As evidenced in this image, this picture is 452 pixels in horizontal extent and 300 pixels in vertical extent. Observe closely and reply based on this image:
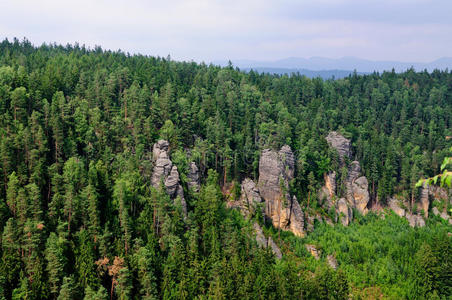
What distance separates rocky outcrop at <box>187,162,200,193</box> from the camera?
74.0 meters

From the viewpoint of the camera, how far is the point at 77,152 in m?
71.6

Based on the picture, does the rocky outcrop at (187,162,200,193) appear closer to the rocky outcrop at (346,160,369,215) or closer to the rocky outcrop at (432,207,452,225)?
the rocky outcrop at (346,160,369,215)

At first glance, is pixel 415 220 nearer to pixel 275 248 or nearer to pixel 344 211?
pixel 344 211

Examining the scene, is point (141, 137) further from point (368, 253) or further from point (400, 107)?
point (400, 107)

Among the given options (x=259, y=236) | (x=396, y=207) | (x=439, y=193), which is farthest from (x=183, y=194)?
(x=439, y=193)

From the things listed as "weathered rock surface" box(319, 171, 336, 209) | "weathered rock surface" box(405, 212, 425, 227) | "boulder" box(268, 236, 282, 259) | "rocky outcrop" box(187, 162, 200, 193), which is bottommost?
"weathered rock surface" box(405, 212, 425, 227)

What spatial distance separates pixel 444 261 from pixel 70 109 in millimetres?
77583

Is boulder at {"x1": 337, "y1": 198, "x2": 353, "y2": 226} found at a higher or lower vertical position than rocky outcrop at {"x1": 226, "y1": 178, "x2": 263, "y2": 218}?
lower

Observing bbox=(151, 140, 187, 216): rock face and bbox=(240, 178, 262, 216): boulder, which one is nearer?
bbox=(151, 140, 187, 216): rock face

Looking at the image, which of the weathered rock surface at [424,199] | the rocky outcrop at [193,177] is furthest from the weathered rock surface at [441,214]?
the rocky outcrop at [193,177]

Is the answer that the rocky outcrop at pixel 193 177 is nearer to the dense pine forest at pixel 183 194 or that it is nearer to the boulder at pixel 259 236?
the dense pine forest at pixel 183 194

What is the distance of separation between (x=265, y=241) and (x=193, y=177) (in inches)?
763

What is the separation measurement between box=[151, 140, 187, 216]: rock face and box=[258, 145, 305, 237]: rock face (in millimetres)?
20832

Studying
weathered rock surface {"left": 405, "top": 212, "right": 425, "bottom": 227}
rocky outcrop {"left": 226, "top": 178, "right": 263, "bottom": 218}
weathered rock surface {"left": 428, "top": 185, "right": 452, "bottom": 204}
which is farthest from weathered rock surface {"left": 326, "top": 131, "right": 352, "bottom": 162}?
rocky outcrop {"left": 226, "top": 178, "right": 263, "bottom": 218}
